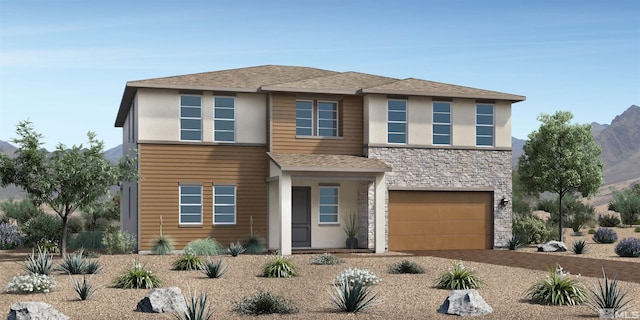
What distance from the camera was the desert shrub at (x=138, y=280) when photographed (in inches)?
655

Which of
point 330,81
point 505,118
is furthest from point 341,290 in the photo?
point 505,118

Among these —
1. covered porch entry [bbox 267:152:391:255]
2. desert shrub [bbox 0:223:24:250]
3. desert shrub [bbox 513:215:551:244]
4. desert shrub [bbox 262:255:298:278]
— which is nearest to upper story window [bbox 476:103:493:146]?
desert shrub [bbox 513:215:551:244]

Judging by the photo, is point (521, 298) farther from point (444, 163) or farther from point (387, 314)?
point (444, 163)

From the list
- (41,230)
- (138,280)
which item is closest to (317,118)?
(41,230)

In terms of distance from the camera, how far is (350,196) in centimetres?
2808

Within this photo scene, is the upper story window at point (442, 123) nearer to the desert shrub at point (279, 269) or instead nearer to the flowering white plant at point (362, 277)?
the desert shrub at point (279, 269)

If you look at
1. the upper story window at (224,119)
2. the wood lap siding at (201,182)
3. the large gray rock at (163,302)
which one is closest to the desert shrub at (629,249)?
the wood lap siding at (201,182)

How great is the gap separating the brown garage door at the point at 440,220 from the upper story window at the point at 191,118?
706cm

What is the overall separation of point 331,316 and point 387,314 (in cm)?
99

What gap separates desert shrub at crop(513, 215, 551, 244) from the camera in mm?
31109

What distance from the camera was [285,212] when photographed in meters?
25.1

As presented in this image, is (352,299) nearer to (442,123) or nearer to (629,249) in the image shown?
(629,249)

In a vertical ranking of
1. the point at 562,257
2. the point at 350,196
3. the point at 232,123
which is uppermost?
the point at 232,123

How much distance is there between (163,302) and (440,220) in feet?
54.3
